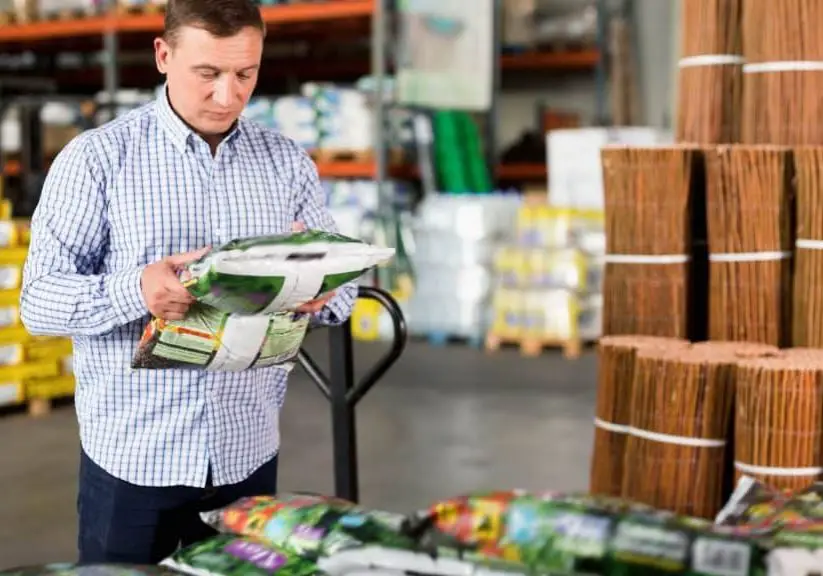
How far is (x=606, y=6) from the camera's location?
37.1ft

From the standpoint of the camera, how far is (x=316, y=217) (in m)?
2.42

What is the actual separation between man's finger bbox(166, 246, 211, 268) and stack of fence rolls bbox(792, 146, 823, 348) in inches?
80.7

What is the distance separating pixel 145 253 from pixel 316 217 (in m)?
0.41

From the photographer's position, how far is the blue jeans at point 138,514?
2203 mm

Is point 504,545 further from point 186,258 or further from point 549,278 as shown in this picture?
point 549,278

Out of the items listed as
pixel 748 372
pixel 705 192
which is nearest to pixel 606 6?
pixel 705 192

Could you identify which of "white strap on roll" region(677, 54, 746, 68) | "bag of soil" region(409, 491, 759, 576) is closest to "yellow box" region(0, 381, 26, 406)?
"white strap on roll" region(677, 54, 746, 68)

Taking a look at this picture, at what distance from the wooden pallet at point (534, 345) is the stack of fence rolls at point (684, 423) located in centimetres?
492

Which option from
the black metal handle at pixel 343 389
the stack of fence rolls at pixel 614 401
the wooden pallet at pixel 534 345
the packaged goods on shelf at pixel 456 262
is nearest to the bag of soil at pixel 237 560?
the black metal handle at pixel 343 389

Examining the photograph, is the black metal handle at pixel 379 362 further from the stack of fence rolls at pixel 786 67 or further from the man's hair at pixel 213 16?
the stack of fence rolls at pixel 786 67

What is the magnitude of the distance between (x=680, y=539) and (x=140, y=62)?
490 inches

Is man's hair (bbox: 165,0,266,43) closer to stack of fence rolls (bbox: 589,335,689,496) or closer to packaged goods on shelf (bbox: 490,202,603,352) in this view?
stack of fence rolls (bbox: 589,335,689,496)

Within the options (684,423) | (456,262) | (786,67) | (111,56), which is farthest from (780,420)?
(111,56)

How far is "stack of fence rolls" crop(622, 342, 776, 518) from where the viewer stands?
3066 mm
